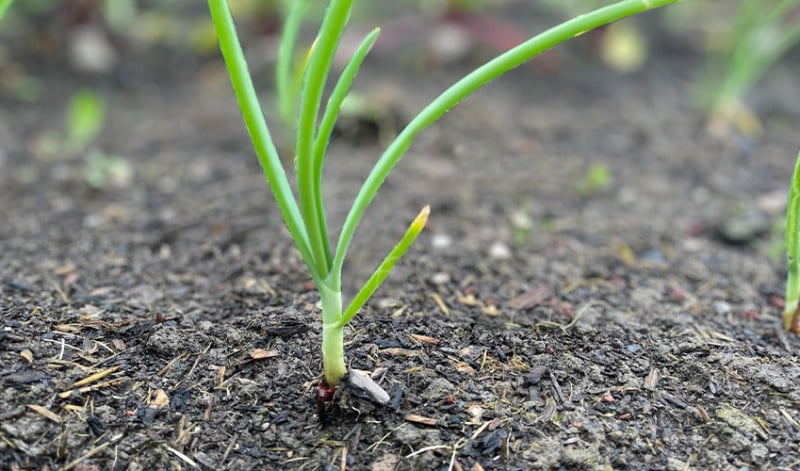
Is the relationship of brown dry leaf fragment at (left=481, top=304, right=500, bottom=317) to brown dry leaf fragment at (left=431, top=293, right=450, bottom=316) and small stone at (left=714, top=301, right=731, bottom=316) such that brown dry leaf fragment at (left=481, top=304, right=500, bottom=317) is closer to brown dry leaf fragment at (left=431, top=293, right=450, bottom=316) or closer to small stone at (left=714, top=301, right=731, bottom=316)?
brown dry leaf fragment at (left=431, top=293, right=450, bottom=316)

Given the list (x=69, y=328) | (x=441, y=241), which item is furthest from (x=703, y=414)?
(x=69, y=328)

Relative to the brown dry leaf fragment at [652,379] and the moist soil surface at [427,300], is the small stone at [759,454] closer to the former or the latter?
the moist soil surface at [427,300]

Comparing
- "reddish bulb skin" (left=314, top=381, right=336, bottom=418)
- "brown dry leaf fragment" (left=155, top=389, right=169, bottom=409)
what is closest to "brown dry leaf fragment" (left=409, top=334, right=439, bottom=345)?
"reddish bulb skin" (left=314, top=381, right=336, bottom=418)

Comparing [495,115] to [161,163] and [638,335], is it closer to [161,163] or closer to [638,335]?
[161,163]

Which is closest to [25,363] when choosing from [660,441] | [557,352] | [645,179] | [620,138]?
[557,352]

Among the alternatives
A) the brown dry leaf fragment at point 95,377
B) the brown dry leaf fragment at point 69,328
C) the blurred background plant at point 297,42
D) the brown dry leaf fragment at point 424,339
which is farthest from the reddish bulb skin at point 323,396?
the blurred background plant at point 297,42
